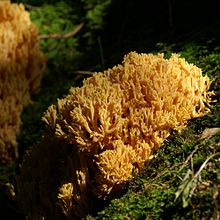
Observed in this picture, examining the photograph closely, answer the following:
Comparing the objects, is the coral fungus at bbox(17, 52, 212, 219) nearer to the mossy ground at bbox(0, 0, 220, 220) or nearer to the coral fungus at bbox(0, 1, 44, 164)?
the mossy ground at bbox(0, 0, 220, 220)

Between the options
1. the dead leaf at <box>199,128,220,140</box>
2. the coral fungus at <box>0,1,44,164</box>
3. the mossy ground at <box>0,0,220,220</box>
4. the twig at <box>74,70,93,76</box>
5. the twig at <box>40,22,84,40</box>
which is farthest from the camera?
the twig at <box>40,22,84,40</box>

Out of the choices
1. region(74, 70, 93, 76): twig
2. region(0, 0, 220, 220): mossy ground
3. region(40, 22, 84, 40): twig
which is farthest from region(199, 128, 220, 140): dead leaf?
region(40, 22, 84, 40): twig

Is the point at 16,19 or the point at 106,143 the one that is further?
the point at 16,19

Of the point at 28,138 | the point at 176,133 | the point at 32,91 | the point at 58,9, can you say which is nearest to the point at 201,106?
the point at 176,133

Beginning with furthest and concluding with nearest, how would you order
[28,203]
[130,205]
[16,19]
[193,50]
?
[16,19]
[193,50]
[28,203]
[130,205]

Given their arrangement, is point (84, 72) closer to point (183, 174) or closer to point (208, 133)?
point (208, 133)

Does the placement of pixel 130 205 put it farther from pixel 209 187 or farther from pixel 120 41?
pixel 120 41
